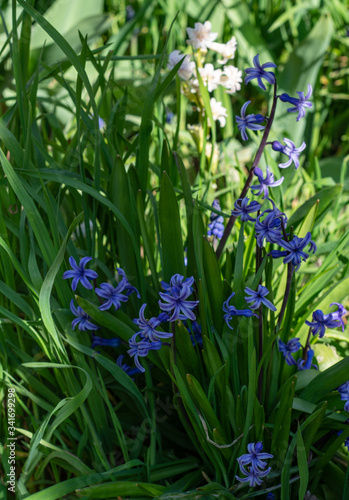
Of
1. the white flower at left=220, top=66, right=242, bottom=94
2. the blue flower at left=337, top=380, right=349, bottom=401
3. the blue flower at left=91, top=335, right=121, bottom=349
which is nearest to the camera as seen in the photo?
the blue flower at left=337, top=380, right=349, bottom=401

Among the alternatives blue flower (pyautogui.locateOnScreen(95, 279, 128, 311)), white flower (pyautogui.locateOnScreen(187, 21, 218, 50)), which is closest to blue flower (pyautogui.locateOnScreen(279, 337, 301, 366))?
blue flower (pyautogui.locateOnScreen(95, 279, 128, 311))

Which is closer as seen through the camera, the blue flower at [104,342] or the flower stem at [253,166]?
the flower stem at [253,166]

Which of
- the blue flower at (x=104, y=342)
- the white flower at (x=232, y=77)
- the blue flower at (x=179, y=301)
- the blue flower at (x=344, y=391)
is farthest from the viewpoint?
the white flower at (x=232, y=77)

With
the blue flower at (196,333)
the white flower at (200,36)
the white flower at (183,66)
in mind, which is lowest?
the blue flower at (196,333)

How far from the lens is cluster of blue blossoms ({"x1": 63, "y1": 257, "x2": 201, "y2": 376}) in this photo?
2.47 feet

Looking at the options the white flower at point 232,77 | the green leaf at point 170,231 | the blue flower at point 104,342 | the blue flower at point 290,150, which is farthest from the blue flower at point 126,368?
the white flower at point 232,77

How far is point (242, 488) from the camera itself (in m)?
0.93

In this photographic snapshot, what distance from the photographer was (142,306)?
770 millimetres

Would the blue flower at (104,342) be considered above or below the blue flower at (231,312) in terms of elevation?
below

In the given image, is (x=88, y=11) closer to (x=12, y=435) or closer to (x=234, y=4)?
(x=234, y=4)

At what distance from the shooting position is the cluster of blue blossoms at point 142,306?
75 cm

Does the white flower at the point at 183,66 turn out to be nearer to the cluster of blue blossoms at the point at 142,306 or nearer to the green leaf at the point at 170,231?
the green leaf at the point at 170,231

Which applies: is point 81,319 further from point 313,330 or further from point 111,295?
point 313,330

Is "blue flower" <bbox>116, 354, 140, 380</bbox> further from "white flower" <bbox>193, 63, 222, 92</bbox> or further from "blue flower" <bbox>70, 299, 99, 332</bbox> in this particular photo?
"white flower" <bbox>193, 63, 222, 92</bbox>
